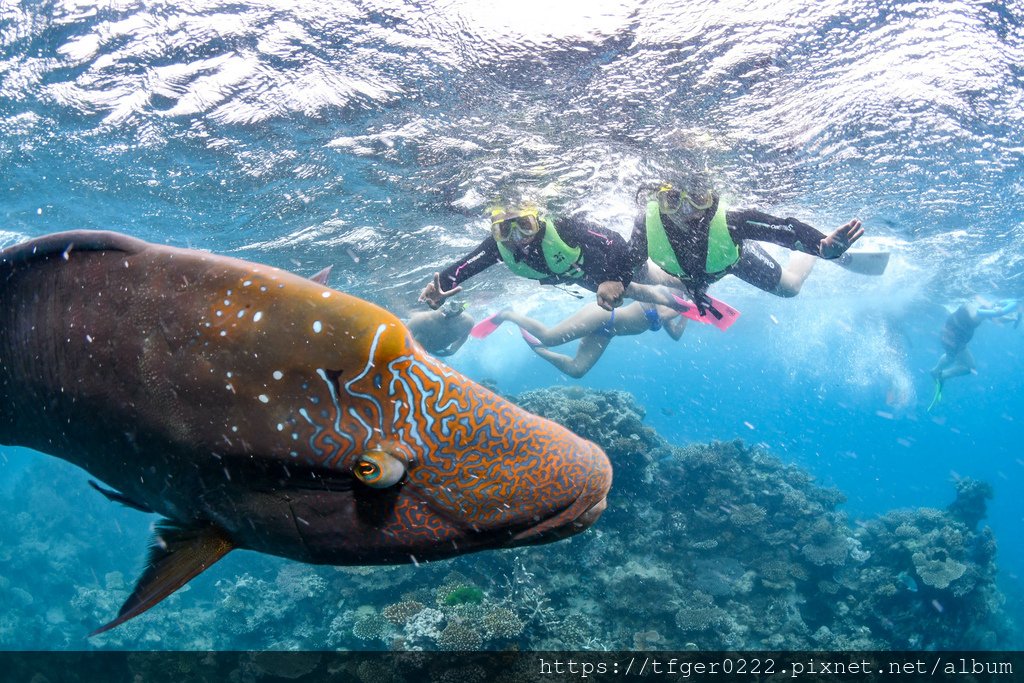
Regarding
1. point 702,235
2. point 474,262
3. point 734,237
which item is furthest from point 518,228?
point 734,237

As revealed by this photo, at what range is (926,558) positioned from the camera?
12.5m

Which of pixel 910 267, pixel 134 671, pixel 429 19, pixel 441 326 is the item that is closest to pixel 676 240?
pixel 429 19

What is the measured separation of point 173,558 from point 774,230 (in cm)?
885

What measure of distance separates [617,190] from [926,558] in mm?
12893

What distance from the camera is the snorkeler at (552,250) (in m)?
9.11

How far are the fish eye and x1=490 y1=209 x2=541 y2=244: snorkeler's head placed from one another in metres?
8.48

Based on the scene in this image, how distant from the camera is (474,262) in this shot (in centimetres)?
951

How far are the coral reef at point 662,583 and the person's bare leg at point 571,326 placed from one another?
2.16 meters

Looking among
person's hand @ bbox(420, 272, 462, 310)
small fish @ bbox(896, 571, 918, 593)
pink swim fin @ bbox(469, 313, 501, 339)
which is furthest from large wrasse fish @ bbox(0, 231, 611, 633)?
small fish @ bbox(896, 571, 918, 593)

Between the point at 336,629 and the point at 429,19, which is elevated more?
the point at 429,19

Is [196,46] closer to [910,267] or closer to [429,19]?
[429,19]

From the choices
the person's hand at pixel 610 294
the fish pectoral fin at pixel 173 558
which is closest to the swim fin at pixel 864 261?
the person's hand at pixel 610 294

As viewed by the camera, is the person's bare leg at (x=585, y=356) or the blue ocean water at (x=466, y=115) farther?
the person's bare leg at (x=585, y=356)

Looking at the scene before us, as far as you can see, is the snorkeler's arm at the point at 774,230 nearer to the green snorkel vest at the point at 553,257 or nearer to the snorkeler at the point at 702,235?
the snorkeler at the point at 702,235
